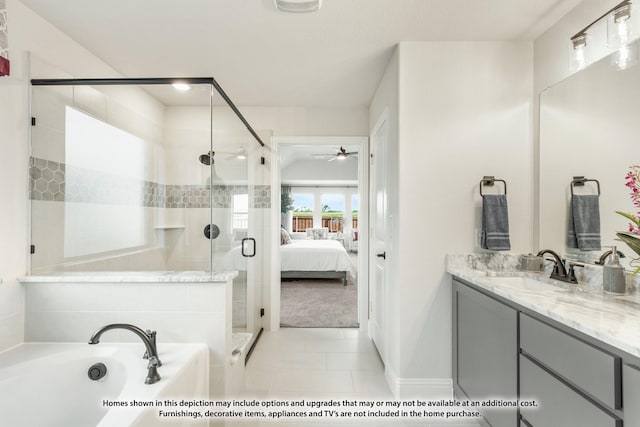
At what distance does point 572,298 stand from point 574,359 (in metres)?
0.41

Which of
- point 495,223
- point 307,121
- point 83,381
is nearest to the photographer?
point 83,381

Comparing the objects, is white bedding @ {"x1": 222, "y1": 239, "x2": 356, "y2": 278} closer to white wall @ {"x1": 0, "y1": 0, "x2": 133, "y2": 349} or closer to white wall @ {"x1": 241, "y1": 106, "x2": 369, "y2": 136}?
white wall @ {"x1": 241, "y1": 106, "x2": 369, "y2": 136}

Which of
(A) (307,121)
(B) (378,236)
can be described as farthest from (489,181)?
(A) (307,121)

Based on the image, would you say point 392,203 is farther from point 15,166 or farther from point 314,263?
point 314,263

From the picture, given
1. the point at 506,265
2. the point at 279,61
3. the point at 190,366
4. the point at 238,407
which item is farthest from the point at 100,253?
the point at 506,265

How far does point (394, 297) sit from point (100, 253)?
2.12 meters

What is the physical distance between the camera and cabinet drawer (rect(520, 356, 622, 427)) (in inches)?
40.8

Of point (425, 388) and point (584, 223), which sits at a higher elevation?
point (584, 223)

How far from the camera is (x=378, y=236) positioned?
3033mm

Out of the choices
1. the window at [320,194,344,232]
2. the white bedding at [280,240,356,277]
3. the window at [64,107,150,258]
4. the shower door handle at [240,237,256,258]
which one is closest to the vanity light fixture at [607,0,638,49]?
the shower door handle at [240,237,256,258]

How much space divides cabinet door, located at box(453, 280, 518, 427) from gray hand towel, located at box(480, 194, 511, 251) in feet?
1.11

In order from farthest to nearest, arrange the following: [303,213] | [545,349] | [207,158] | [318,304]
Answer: [303,213] < [318,304] < [207,158] < [545,349]

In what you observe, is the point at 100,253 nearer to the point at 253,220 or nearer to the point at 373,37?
the point at 253,220

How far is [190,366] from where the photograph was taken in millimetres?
1530
